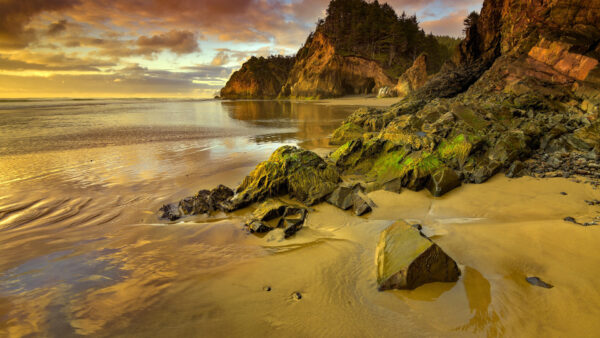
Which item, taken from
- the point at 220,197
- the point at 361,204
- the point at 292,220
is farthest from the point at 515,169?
the point at 220,197

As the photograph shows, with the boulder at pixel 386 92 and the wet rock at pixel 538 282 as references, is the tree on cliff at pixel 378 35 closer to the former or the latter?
the boulder at pixel 386 92

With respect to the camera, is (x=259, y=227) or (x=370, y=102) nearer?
(x=259, y=227)

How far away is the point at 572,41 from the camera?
39.7ft

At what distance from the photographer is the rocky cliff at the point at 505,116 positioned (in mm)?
5871

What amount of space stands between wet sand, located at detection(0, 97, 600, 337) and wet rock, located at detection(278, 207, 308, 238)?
120mm

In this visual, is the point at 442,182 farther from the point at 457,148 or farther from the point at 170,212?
the point at 170,212

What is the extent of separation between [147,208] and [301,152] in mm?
3569

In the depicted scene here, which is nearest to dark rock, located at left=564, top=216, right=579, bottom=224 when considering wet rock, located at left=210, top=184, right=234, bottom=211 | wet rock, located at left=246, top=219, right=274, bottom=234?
wet rock, located at left=246, top=219, right=274, bottom=234

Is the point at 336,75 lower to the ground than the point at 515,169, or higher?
higher

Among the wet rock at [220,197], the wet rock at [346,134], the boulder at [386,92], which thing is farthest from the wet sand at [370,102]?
the wet rock at [220,197]

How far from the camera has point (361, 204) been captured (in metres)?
4.96

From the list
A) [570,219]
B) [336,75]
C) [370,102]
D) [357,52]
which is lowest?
[570,219]

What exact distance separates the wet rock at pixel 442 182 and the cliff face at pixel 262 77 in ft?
308

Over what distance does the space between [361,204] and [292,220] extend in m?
1.36
